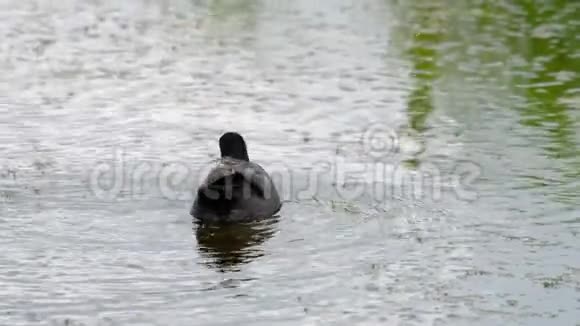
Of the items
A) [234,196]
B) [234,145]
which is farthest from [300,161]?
[234,196]

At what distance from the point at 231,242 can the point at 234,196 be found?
0.63 meters

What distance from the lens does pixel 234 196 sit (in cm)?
1180

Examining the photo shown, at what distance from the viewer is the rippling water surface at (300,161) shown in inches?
375

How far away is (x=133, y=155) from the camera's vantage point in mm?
13953

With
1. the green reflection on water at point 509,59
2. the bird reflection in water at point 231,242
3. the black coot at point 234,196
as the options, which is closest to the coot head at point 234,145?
the black coot at point 234,196

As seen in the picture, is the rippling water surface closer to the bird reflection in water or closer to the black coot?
the bird reflection in water

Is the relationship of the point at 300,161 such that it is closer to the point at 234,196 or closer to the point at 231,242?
the point at 234,196

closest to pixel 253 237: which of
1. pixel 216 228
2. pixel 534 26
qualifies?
pixel 216 228

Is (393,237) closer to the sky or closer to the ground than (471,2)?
closer to the ground

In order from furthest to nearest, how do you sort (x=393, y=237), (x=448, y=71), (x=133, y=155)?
(x=448, y=71), (x=133, y=155), (x=393, y=237)

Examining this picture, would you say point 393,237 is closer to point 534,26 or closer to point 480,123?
point 480,123

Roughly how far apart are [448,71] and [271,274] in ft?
29.3

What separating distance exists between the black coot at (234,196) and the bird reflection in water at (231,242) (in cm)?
10

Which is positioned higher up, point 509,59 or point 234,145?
point 509,59
